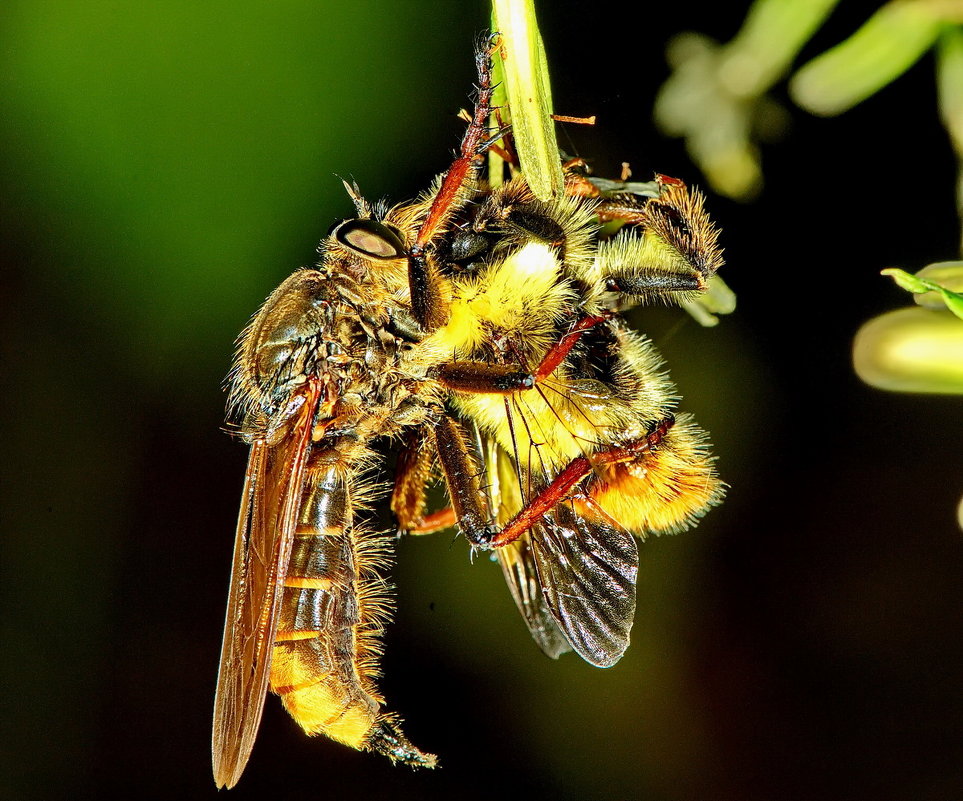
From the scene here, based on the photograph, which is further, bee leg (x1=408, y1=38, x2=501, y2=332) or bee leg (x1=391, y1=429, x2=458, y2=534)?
bee leg (x1=391, y1=429, x2=458, y2=534)

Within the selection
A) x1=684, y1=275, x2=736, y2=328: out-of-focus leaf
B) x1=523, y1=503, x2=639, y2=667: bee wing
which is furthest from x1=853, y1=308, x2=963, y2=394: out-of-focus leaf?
x1=523, y1=503, x2=639, y2=667: bee wing

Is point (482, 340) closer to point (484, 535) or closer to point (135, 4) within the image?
point (484, 535)

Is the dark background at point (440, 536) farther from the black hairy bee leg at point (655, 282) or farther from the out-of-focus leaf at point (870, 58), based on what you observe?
the black hairy bee leg at point (655, 282)

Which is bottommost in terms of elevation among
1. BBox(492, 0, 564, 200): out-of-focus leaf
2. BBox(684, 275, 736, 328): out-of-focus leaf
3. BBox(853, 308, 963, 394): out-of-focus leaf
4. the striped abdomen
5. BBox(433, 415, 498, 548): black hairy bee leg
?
the striped abdomen

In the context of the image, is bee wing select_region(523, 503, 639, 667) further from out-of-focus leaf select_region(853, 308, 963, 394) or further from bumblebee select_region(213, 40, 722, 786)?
out-of-focus leaf select_region(853, 308, 963, 394)

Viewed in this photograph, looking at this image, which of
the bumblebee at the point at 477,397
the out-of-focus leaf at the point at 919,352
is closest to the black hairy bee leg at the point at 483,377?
the bumblebee at the point at 477,397

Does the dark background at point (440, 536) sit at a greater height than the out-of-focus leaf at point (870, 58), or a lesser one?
lesser

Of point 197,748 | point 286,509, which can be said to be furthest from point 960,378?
point 197,748

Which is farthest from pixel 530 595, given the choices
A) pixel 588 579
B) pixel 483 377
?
pixel 483 377

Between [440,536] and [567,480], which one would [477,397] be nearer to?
[567,480]
